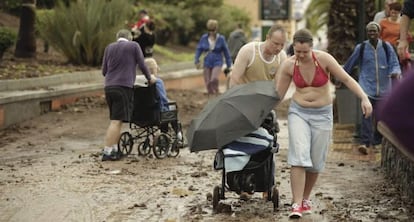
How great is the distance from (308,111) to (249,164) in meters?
0.67

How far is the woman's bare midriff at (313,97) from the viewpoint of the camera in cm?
751

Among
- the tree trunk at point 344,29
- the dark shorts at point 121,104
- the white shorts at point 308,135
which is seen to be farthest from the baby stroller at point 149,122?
the tree trunk at point 344,29

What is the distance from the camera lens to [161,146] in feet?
36.4

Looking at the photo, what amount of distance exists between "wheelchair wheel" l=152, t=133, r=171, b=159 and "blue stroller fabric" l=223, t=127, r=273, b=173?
3.54 metres

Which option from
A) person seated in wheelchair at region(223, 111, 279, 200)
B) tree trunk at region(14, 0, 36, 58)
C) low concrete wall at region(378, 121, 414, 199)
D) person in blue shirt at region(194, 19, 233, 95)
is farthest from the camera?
tree trunk at region(14, 0, 36, 58)

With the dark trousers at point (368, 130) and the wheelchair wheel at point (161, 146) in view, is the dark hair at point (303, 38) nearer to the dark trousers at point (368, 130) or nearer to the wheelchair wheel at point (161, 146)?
the wheelchair wheel at point (161, 146)

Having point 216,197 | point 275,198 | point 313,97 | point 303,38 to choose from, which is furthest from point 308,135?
point 216,197

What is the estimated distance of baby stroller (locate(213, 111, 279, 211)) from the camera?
750 cm

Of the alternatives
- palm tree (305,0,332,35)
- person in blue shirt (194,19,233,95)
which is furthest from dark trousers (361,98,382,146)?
palm tree (305,0,332,35)

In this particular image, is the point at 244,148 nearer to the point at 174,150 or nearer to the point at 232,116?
the point at 232,116

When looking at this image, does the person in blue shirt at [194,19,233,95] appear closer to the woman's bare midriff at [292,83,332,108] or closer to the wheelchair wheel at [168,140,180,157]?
the wheelchair wheel at [168,140,180,157]

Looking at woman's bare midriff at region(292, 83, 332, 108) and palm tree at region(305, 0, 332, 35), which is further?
palm tree at region(305, 0, 332, 35)

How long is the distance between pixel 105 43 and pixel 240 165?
13.0 meters

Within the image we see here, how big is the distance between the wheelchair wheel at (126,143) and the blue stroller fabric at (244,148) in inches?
153
